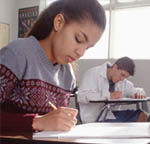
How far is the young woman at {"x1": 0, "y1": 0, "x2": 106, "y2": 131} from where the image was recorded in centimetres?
80

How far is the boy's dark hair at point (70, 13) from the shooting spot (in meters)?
0.86

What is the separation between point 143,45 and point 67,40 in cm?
301

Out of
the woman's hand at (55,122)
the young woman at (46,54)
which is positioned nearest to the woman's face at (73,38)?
the young woman at (46,54)

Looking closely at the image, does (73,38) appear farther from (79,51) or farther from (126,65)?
(126,65)

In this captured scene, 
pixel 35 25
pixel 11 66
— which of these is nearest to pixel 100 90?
pixel 35 25

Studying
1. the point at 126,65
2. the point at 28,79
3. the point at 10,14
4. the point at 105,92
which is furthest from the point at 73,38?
the point at 10,14

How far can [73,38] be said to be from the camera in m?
0.87

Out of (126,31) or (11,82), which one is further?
(126,31)

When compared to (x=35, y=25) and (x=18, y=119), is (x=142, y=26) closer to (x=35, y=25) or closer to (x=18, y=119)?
(x=35, y=25)

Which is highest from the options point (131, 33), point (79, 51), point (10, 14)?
point (10, 14)

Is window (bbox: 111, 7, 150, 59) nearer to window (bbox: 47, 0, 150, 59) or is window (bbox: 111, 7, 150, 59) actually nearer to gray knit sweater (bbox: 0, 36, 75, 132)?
window (bbox: 47, 0, 150, 59)

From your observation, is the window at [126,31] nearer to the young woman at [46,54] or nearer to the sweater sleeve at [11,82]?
the young woman at [46,54]

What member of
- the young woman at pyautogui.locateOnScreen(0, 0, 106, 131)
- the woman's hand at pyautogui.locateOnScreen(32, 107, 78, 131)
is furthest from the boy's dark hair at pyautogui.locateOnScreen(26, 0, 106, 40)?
the woman's hand at pyautogui.locateOnScreen(32, 107, 78, 131)

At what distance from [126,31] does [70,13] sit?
3078mm
